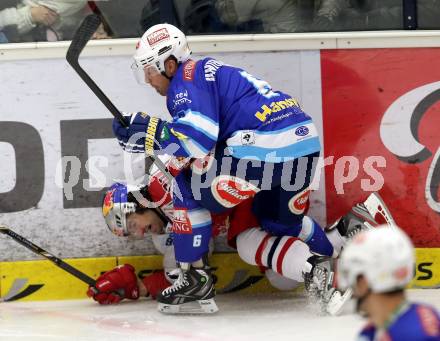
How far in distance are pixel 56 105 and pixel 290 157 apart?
3.76 ft

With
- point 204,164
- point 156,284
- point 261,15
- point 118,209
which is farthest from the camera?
point 261,15

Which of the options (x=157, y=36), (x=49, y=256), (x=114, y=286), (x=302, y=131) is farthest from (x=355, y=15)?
(x=49, y=256)

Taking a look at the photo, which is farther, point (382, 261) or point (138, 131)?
point (138, 131)

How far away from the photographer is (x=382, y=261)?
194 cm

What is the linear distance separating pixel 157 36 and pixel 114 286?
3.60 feet

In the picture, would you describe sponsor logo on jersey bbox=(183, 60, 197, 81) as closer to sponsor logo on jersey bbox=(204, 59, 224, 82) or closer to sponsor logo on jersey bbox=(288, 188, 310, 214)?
sponsor logo on jersey bbox=(204, 59, 224, 82)

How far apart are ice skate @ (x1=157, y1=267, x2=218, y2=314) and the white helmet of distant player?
33.2 inches

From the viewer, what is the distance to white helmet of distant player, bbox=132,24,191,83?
393cm

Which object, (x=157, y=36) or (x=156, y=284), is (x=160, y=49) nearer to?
(x=157, y=36)

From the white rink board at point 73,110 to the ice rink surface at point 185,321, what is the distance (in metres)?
0.28

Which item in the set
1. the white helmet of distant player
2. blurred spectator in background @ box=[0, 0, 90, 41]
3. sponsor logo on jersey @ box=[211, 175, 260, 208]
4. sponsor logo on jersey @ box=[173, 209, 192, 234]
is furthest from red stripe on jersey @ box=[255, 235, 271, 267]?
blurred spectator in background @ box=[0, 0, 90, 41]

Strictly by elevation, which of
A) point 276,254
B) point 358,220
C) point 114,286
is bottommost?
point 114,286

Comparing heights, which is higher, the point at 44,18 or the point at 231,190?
the point at 44,18

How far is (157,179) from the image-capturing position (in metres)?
4.23
